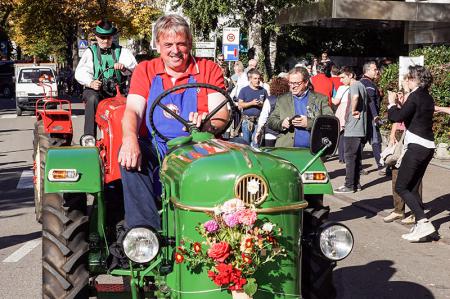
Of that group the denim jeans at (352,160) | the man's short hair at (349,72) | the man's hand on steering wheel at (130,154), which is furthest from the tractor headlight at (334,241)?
the man's short hair at (349,72)

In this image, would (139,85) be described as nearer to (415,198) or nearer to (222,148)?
(222,148)

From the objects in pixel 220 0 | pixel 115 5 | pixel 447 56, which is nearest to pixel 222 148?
pixel 447 56

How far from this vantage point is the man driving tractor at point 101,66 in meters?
9.02

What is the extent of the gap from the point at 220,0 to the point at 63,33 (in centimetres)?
2521

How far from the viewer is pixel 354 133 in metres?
12.6

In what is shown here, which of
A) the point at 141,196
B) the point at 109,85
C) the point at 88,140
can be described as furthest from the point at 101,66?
the point at 141,196

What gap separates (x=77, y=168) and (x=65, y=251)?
0.61m

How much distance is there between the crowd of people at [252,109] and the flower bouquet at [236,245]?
95 centimetres

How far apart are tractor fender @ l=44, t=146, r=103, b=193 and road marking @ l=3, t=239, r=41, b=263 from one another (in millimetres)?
2697

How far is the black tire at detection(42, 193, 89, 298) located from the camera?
5188 millimetres

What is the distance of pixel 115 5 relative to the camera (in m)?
54.5

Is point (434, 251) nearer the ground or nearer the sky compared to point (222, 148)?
nearer the ground

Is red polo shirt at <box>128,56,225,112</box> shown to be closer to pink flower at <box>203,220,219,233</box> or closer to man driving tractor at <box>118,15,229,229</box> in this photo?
man driving tractor at <box>118,15,229,229</box>

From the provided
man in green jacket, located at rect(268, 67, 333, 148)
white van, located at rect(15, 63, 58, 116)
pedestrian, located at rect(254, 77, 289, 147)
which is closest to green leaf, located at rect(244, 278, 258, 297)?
man in green jacket, located at rect(268, 67, 333, 148)
